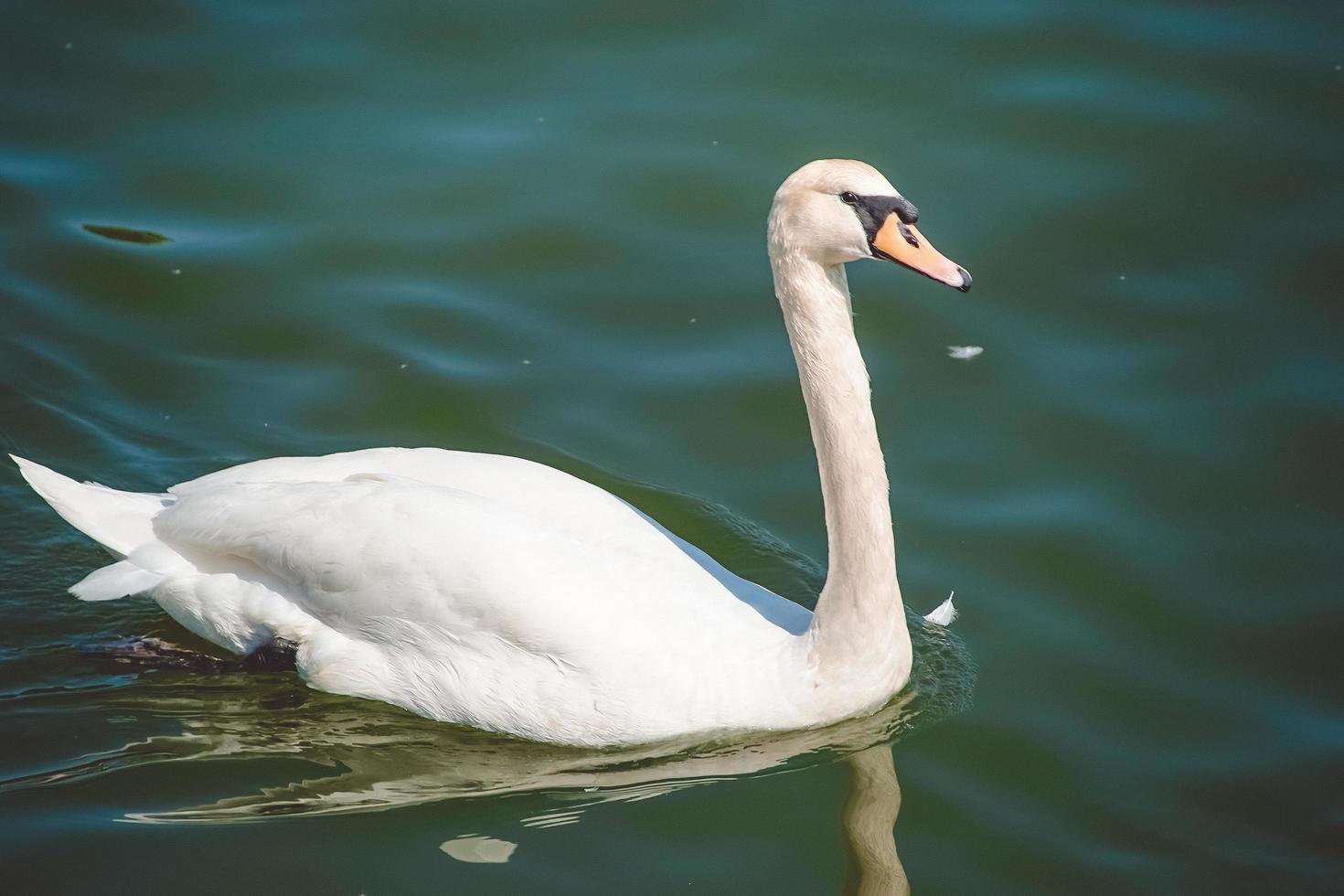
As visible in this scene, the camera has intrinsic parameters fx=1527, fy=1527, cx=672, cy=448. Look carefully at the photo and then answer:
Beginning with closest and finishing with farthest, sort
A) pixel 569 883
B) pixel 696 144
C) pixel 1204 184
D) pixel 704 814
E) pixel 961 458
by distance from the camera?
pixel 569 883, pixel 704 814, pixel 961 458, pixel 1204 184, pixel 696 144

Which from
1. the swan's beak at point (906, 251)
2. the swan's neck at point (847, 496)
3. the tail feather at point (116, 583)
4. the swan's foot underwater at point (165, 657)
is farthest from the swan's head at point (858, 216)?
the tail feather at point (116, 583)

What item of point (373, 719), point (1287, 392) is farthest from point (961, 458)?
point (373, 719)

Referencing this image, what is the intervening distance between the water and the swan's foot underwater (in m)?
0.08

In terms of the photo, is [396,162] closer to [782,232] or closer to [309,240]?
[309,240]

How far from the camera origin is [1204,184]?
29.5 feet

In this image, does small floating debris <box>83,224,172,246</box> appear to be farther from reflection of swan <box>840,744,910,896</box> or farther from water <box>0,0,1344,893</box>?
reflection of swan <box>840,744,910,896</box>

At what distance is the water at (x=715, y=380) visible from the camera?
5.32 metres

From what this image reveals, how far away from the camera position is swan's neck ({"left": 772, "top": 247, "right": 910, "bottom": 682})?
553 centimetres

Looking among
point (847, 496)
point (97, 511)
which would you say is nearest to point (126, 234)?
point (97, 511)

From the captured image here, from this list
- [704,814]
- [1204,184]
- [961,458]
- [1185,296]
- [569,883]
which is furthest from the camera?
[1204,184]

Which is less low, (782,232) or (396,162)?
(396,162)

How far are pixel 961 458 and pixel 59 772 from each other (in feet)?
13.9

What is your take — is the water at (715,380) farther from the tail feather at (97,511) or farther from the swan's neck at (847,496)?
the tail feather at (97,511)

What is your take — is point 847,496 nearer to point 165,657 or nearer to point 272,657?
point 272,657
